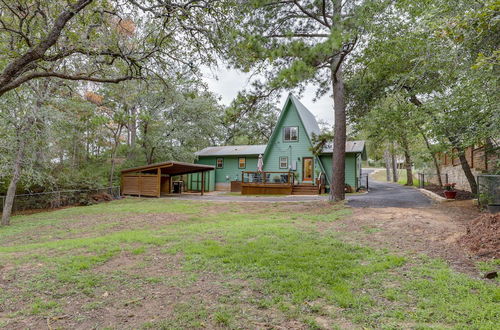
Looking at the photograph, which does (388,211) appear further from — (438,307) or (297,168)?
(297,168)

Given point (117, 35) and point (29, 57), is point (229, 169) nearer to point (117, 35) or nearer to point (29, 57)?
point (117, 35)

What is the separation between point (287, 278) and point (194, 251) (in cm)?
207

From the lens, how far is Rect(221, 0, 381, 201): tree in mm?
5160

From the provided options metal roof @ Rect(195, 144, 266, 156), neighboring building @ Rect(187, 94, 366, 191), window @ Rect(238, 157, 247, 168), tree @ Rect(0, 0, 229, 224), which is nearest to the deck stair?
neighboring building @ Rect(187, 94, 366, 191)

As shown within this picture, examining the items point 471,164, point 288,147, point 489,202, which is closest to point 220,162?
point 288,147

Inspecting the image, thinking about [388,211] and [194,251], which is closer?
[194,251]

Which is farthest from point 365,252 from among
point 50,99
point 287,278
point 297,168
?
point 297,168

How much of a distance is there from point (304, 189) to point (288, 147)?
384 centimetres

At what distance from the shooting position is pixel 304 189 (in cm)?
1752

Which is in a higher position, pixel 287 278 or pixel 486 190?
pixel 486 190

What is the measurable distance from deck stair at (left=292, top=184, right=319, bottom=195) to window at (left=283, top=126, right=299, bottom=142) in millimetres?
3886

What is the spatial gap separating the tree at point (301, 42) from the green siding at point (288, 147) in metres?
6.70

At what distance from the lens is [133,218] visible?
955 cm

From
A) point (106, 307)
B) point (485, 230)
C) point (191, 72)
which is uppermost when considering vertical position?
point (191, 72)
